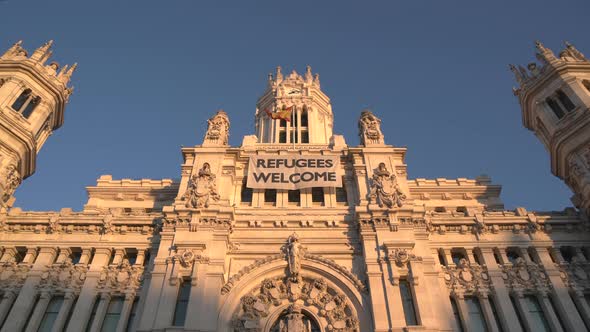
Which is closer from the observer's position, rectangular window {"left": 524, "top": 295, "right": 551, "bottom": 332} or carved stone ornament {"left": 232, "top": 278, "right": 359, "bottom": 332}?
carved stone ornament {"left": 232, "top": 278, "right": 359, "bottom": 332}

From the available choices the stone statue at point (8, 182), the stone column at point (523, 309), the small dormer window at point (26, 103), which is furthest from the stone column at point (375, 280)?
the small dormer window at point (26, 103)

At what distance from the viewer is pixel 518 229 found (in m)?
30.5

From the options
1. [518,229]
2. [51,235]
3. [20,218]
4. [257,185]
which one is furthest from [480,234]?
[20,218]

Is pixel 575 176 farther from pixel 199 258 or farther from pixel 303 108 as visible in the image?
pixel 303 108

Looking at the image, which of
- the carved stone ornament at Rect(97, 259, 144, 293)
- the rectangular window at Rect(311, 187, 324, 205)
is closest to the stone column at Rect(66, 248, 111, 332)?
the carved stone ornament at Rect(97, 259, 144, 293)

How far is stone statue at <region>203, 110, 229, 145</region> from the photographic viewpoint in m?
36.1

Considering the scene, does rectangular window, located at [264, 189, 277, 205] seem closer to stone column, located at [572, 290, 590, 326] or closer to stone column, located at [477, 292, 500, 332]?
stone column, located at [477, 292, 500, 332]

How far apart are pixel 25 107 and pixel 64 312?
17899 mm

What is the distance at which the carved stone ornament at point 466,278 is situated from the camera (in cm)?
2770

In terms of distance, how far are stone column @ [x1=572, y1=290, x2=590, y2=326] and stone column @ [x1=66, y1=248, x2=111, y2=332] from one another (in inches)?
1083

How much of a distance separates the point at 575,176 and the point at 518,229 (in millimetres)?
6278

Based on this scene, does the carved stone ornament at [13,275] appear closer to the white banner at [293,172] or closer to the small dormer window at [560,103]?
the white banner at [293,172]

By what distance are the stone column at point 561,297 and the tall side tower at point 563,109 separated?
4.66 m

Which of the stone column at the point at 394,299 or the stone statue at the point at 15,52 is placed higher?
the stone statue at the point at 15,52
